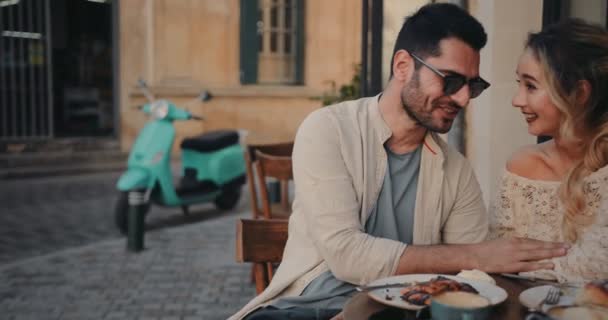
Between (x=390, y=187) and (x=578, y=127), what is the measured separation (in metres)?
0.73

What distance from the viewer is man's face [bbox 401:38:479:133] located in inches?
92.2

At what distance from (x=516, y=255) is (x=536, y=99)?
75cm

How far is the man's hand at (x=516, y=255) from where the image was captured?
2.10 meters

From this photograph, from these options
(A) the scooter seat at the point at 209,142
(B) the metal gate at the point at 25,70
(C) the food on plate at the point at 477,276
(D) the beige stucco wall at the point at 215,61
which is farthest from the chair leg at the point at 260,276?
(D) the beige stucco wall at the point at 215,61

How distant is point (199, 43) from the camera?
13.6 meters

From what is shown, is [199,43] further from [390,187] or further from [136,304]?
[390,187]

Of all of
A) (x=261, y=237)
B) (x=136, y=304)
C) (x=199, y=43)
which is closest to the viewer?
(x=261, y=237)

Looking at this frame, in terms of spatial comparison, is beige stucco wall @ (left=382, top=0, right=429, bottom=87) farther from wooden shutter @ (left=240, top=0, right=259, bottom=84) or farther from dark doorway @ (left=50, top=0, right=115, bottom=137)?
dark doorway @ (left=50, top=0, right=115, bottom=137)

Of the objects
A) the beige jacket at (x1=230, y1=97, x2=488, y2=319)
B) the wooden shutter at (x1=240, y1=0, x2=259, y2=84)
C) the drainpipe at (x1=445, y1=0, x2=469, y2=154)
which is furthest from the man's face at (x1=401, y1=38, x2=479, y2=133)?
the wooden shutter at (x1=240, y1=0, x2=259, y2=84)

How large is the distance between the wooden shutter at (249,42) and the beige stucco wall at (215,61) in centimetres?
13

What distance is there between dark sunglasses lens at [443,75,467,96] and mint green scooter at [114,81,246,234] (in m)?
4.67

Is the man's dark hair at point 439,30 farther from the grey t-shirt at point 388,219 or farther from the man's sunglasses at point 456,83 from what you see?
the grey t-shirt at point 388,219

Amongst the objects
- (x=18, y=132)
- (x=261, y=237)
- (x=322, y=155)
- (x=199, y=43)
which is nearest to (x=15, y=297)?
(x=261, y=237)

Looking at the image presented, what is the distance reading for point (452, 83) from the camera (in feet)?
7.68
